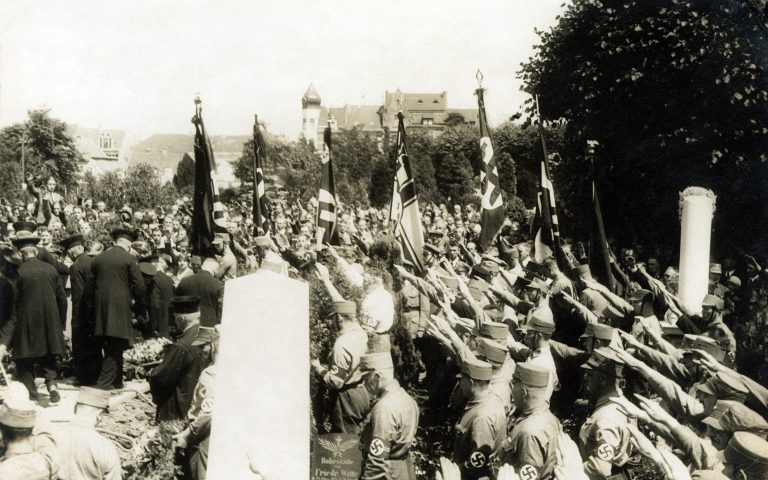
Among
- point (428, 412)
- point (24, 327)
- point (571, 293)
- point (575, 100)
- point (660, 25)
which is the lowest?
point (428, 412)

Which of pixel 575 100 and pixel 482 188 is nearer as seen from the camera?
pixel 482 188

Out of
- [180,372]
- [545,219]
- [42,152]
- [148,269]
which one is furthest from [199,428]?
[42,152]

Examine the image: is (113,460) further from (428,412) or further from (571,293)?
(571,293)

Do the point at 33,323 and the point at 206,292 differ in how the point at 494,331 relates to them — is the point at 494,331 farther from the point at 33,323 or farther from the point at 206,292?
the point at 33,323

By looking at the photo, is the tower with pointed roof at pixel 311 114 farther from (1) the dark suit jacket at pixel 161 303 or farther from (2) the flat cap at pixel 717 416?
(2) the flat cap at pixel 717 416

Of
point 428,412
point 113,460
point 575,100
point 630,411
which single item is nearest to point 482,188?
point 428,412

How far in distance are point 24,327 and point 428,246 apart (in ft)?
19.7

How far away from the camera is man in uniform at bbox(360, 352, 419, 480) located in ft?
16.4

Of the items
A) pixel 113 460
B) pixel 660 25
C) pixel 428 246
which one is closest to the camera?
pixel 113 460

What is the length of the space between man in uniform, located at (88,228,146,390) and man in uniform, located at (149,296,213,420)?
2515 mm

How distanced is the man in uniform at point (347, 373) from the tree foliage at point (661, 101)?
1011 centimetres

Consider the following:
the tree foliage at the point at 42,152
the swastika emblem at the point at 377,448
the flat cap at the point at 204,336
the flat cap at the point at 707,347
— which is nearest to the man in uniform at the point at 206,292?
the flat cap at the point at 204,336

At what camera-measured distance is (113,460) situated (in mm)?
4246

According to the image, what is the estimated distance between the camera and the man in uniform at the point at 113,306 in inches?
318
